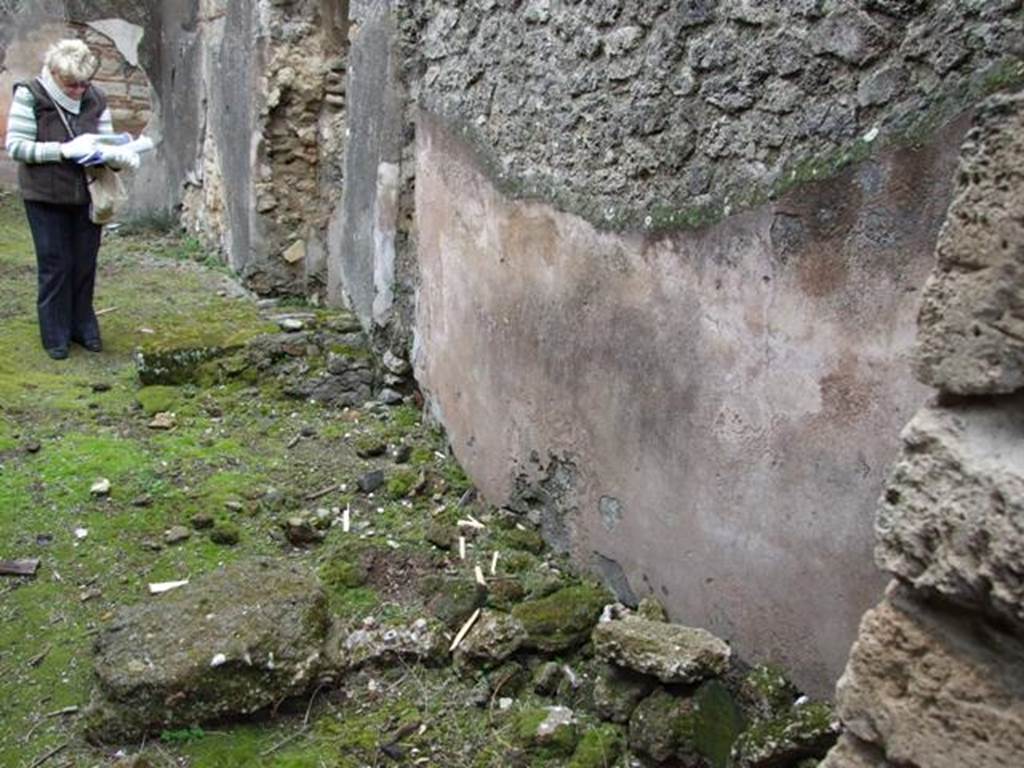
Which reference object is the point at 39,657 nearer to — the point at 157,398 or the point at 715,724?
the point at 715,724

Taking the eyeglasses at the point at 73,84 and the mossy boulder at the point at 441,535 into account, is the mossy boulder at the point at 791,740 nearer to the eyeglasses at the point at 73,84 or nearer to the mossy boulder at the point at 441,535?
the mossy boulder at the point at 441,535

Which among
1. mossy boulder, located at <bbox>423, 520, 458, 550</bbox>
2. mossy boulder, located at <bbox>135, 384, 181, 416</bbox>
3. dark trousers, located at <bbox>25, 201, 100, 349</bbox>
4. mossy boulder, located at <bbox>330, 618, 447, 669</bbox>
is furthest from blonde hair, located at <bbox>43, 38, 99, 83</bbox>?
mossy boulder, located at <bbox>330, 618, 447, 669</bbox>

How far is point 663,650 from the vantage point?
8.16 ft

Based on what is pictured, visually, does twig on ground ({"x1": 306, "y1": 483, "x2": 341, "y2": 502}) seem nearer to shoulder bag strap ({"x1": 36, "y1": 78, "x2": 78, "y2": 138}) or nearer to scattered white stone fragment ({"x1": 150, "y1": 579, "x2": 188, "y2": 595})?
scattered white stone fragment ({"x1": 150, "y1": 579, "x2": 188, "y2": 595})

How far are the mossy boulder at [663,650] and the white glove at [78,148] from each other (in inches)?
136

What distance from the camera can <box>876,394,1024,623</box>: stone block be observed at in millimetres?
969

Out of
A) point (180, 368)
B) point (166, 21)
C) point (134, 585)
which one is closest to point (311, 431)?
point (180, 368)

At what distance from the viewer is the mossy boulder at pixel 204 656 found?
8.05 feet

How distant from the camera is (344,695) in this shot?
2678 mm

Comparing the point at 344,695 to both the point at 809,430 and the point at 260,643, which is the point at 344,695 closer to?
the point at 260,643

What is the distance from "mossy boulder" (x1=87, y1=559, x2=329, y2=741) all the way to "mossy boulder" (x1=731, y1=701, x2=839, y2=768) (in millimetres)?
1083

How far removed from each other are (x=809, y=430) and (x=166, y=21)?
25.4 ft

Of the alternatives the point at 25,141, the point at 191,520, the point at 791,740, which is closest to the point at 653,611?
→ the point at 791,740

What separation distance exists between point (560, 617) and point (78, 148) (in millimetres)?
3316
